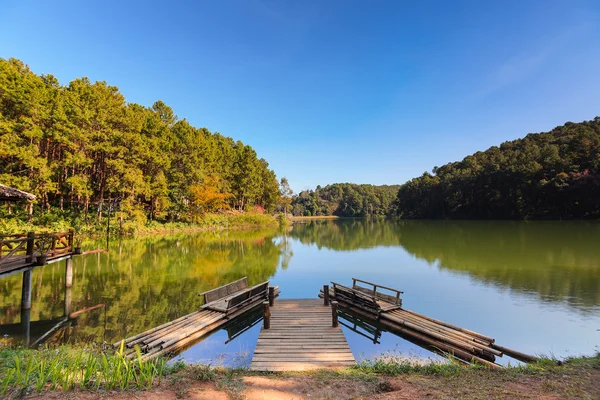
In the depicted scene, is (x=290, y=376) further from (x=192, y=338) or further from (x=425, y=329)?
(x=425, y=329)

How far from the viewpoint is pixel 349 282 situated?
1555cm

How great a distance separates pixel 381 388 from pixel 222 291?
7.21m

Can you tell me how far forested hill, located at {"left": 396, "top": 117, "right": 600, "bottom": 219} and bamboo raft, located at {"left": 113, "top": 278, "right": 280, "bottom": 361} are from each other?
193 feet

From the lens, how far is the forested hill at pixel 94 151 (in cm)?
2361

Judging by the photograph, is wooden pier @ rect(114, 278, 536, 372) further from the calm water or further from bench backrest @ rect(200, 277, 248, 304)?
the calm water

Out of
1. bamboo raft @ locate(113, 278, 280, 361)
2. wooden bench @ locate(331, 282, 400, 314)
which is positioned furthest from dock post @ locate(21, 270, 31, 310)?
wooden bench @ locate(331, 282, 400, 314)

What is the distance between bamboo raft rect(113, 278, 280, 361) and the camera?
698cm

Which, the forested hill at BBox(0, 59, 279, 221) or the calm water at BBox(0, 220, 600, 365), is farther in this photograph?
the forested hill at BBox(0, 59, 279, 221)

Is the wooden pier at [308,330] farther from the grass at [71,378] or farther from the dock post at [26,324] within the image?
the dock post at [26,324]

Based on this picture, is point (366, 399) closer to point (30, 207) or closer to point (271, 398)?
point (271, 398)

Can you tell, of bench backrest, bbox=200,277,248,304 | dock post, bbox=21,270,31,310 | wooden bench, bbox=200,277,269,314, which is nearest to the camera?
dock post, bbox=21,270,31,310

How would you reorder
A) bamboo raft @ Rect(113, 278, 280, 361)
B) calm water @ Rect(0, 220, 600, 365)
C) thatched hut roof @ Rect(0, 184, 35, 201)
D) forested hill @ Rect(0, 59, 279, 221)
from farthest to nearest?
forested hill @ Rect(0, 59, 279, 221), thatched hut roof @ Rect(0, 184, 35, 201), calm water @ Rect(0, 220, 600, 365), bamboo raft @ Rect(113, 278, 280, 361)

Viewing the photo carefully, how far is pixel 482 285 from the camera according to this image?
14109 mm

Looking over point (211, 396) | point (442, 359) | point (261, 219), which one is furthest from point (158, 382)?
point (261, 219)
